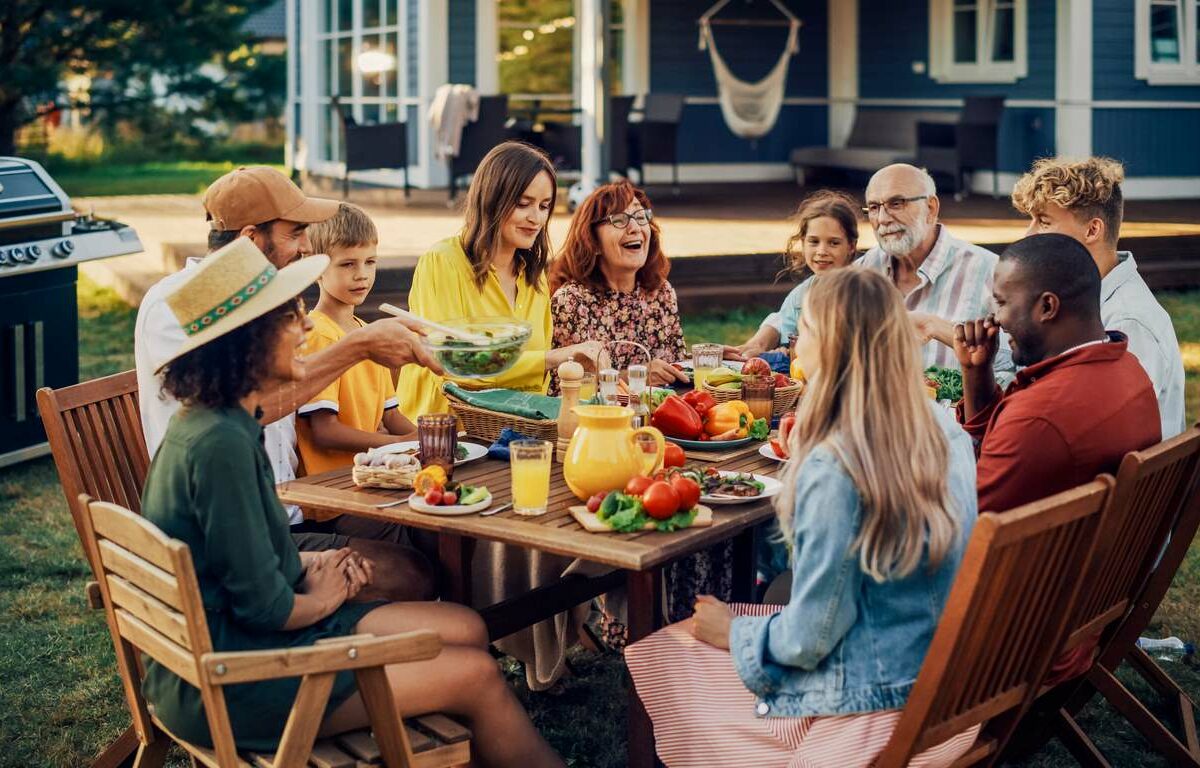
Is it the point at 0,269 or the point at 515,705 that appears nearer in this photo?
the point at 515,705

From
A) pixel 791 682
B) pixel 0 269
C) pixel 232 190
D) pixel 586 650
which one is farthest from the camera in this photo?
pixel 0 269

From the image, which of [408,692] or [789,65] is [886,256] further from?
[789,65]

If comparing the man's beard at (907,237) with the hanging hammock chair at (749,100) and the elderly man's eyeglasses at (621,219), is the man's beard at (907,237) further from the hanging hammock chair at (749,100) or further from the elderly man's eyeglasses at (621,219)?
the hanging hammock chair at (749,100)

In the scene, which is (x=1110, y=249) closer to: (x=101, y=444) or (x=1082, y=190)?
(x=1082, y=190)

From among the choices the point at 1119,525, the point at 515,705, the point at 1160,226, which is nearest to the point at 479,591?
the point at 515,705

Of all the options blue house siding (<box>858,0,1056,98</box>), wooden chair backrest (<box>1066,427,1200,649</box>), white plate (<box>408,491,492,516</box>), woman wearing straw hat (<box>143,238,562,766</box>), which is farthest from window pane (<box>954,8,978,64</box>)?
woman wearing straw hat (<box>143,238,562,766</box>)

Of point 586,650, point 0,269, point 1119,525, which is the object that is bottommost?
point 586,650

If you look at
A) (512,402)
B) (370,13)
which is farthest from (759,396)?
(370,13)

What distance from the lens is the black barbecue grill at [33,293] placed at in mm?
5855

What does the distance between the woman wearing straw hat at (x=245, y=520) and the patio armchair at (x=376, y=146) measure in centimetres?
1050

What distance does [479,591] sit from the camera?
12.2 ft

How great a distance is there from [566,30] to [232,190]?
11.6 metres

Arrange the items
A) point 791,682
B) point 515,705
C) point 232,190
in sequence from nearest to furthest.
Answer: point 791,682
point 515,705
point 232,190

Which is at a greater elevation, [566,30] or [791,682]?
[566,30]
